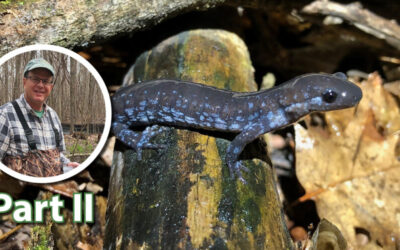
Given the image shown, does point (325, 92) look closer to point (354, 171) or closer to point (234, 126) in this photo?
point (234, 126)

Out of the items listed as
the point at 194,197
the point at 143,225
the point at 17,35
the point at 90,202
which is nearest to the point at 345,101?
the point at 194,197

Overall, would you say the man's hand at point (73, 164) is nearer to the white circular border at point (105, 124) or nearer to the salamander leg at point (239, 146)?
the white circular border at point (105, 124)

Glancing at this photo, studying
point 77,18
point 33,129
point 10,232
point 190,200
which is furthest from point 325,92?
point 10,232

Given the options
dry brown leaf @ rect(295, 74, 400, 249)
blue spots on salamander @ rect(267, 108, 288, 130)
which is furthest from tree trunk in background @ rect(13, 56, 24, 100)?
dry brown leaf @ rect(295, 74, 400, 249)

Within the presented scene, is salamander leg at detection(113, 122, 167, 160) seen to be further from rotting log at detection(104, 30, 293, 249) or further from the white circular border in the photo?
the white circular border

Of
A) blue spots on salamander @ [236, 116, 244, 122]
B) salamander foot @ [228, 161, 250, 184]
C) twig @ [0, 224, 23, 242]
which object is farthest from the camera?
twig @ [0, 224, 23, 242]

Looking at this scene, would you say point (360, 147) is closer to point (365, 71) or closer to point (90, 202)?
point (365, 71)
